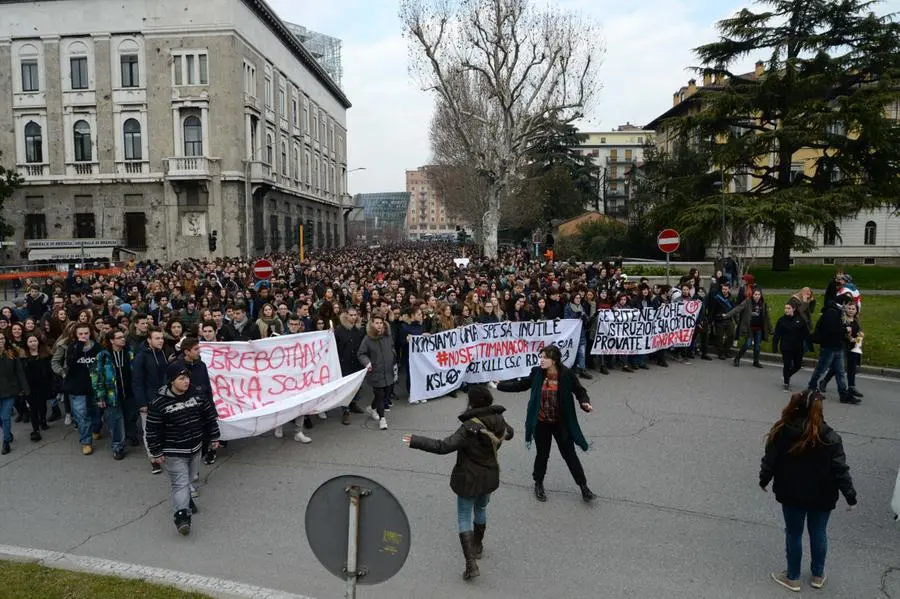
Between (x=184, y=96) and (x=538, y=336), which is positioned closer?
(x=538, y=336)

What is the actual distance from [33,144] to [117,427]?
45679 mm

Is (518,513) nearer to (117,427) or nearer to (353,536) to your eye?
(353,536)

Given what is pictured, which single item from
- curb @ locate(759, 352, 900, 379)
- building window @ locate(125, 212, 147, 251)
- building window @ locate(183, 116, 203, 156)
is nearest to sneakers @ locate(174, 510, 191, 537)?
curb @ locate(759, 352, 900, 379)

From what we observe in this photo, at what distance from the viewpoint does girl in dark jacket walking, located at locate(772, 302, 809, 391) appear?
1055cm

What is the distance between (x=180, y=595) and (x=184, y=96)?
43601 mm

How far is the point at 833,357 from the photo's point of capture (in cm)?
970

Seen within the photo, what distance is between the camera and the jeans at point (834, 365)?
31.8 feet

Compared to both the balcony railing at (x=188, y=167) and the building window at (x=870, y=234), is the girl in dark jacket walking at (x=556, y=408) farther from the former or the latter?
the building window at (x=870, y=234)

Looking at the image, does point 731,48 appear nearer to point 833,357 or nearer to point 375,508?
point 833,357

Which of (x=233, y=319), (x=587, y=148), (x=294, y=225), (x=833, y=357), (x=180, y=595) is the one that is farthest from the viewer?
(x=587, y=148)

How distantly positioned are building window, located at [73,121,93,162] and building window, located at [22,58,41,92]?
3.75 metres

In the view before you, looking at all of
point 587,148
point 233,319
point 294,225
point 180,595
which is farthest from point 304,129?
point 587,148

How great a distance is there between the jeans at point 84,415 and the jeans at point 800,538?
25.1ft

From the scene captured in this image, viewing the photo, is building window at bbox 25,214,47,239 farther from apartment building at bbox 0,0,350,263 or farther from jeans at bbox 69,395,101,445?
jeans at bbox 69,395,101,445
